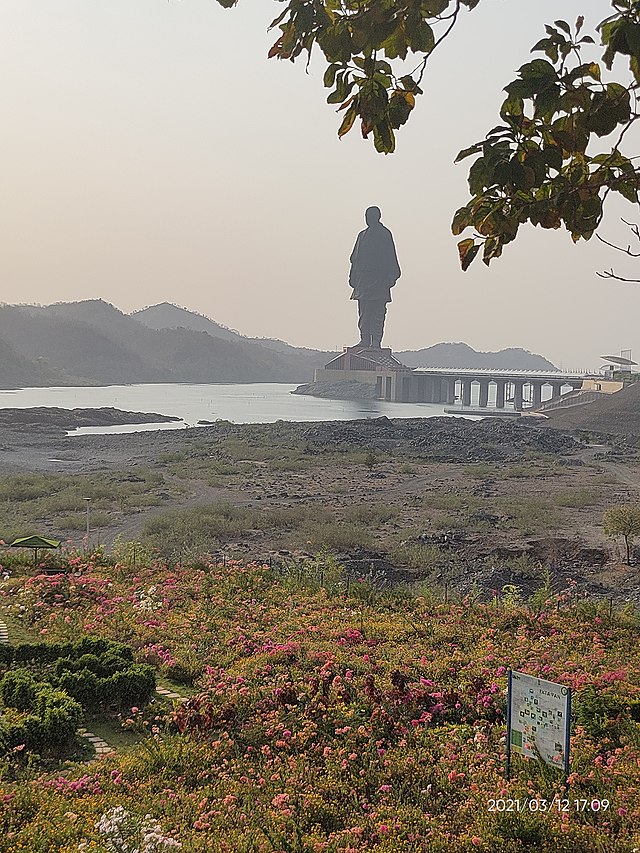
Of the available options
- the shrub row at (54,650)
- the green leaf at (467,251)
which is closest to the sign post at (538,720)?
the green leaf at (467,251)

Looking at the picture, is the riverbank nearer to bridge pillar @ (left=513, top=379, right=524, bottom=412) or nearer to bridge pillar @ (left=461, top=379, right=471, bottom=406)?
bridge pillar @ (left=513, top=379, right=524, bottom=412)

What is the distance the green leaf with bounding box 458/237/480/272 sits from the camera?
12.4 ft

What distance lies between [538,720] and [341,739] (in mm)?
1806

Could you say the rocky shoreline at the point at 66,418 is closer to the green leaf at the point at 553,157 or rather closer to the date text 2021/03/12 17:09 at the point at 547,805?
the date text 2021/03/12 17:09 at the point at 547,805

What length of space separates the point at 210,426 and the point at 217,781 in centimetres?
6074

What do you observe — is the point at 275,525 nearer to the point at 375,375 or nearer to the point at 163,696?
the point at 163,696

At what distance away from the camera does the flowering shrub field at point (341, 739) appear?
5.17 meters

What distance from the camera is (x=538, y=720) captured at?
5645 mm

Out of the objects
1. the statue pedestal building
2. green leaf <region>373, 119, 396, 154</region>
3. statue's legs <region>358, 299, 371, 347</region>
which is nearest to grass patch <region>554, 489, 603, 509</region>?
green leaf <region>373, 119, 396, 154</region>

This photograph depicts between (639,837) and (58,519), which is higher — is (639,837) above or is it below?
above

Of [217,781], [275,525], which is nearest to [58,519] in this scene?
[275,525]

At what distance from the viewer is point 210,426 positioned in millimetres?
66250

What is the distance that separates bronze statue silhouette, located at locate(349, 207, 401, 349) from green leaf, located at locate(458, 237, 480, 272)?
163 meters

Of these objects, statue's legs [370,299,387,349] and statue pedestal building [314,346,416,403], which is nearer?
statue pedestal building [314,346,416,403]
